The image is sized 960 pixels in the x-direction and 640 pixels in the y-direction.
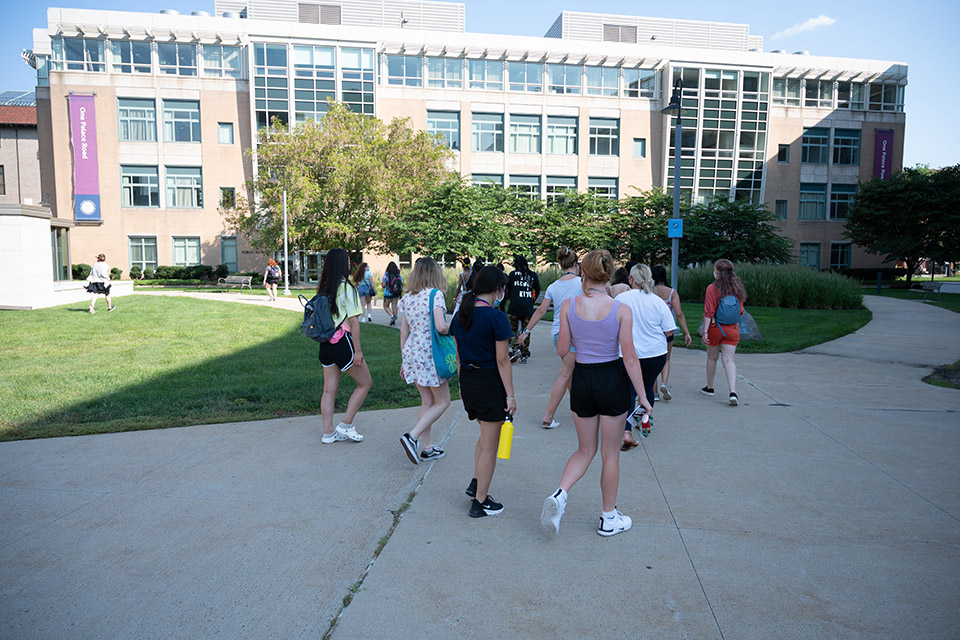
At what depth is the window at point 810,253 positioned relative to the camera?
48.8m

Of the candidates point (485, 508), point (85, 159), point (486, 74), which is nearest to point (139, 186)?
point (85, 159)

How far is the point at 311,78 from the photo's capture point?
4066 cm

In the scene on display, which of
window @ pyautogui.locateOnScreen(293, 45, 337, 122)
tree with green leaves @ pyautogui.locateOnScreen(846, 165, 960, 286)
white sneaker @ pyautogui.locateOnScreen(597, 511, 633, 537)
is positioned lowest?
white sneaker @ pyautogui.locateOnScreen(597, 511, 633, 537)

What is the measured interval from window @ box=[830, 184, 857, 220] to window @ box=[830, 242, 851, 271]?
2108mm

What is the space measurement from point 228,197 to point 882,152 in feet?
160

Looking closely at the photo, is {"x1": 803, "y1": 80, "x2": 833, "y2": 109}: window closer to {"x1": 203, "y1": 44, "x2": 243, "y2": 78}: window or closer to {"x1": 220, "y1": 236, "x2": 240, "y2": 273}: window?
{"x1": 203, "y1": 44, "x2": 243, "y2": 78}: window

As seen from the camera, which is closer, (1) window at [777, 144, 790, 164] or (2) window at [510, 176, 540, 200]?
(2) window at [510, 176, 540, 200]

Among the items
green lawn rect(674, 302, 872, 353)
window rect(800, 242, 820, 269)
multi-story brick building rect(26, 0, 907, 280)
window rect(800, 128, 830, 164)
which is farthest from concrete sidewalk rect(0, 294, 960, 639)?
window rect(800, 128, 830, 164)

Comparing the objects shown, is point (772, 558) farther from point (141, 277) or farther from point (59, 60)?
point (59, 60)

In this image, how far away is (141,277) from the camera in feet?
135

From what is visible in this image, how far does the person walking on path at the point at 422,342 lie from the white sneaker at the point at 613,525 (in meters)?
1.87

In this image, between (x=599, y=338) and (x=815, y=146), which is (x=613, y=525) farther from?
(x=815, y=146)

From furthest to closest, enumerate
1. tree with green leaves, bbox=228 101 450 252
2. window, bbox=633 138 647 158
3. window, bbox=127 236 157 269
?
window, bbox=633 138 647 158
window, bbox=127 236 157 269
tree with green leaves, bbox=228 101 450 252

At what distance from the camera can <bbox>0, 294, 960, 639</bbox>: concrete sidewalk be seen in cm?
323
